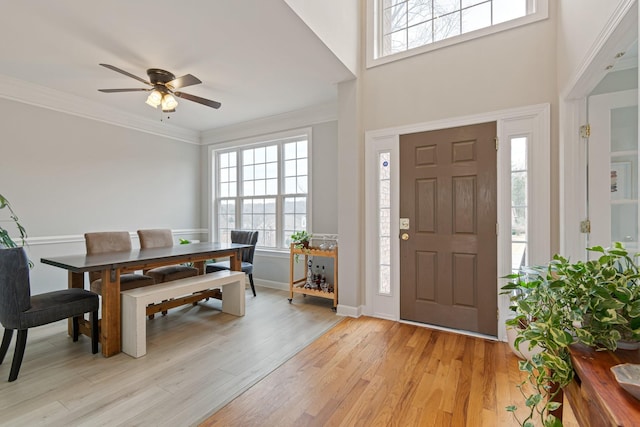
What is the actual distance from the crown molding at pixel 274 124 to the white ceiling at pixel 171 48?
23 centimetres

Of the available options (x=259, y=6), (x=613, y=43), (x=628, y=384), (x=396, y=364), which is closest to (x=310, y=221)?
(x=396, y=364)

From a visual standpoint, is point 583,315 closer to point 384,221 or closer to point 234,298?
point 384,221

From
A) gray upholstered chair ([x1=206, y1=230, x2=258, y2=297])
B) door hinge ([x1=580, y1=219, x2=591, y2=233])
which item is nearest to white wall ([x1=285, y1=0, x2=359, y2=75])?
door hinge ([x1=580, y1=219, x2=591, y2=233])

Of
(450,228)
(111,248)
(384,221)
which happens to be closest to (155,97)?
(111,248)

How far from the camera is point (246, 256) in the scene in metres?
4.23

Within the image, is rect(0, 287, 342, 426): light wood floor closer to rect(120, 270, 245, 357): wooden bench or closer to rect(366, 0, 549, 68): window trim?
rect(120, 270, 245, 357): wooden bench

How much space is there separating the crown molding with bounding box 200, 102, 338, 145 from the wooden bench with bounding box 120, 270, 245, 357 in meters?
2.38

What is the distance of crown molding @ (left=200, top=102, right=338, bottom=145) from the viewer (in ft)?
13.6

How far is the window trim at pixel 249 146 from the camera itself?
14.0ft

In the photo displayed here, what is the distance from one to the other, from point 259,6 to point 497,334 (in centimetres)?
338

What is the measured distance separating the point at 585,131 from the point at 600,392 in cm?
222

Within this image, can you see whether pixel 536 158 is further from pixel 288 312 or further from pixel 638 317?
pixel 288 312

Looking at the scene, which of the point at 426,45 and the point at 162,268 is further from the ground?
the point at 426,45

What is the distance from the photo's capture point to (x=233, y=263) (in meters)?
3.67
